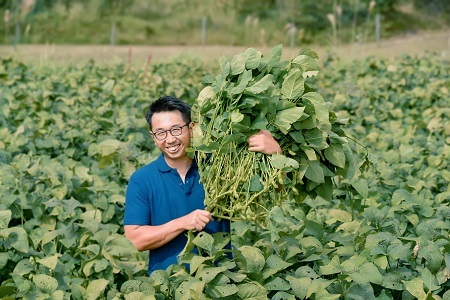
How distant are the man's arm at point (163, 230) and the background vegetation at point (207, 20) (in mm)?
21473

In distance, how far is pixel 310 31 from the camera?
28500 millimetres

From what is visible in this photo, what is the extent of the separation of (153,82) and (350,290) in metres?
6.76

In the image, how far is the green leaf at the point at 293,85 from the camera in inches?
123

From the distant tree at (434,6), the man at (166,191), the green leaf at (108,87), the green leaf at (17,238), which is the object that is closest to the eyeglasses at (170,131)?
the man at (166,191)

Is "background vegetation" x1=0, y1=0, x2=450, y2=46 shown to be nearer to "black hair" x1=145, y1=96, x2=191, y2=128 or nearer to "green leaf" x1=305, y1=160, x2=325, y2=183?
"black hair" x1=145, y1=96, x2=191, y2=128

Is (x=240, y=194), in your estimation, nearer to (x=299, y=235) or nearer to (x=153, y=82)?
(x=299, y=235)

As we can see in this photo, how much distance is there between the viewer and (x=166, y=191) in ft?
10.9

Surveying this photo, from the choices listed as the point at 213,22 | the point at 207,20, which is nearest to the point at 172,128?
the point at 213,22

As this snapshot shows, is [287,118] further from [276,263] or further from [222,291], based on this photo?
[222,291]

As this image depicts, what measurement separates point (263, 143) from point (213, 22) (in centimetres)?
2507

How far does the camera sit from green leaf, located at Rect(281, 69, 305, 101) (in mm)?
3137

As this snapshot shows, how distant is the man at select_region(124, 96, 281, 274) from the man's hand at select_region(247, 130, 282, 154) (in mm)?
315

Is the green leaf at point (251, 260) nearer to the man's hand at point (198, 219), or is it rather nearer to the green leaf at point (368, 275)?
the man's hand at point (198, 219)

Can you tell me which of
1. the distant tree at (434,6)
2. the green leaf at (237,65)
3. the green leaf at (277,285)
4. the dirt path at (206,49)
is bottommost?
the dirt path at (206,49)
